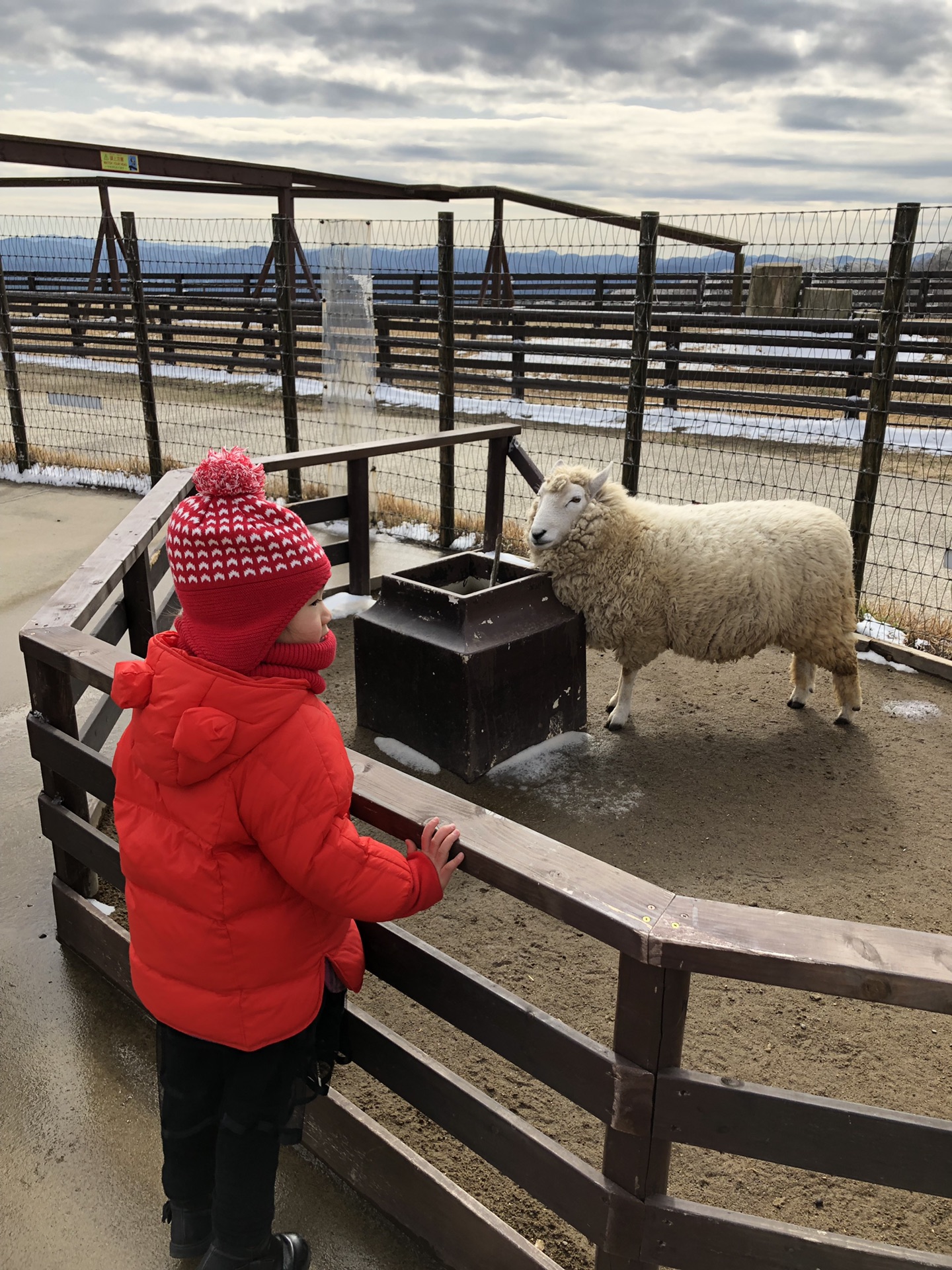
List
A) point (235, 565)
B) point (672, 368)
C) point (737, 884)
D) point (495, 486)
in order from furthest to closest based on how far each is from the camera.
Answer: point (672, 368) → point (495, 486) → point (737, 884) → point (235, 565)

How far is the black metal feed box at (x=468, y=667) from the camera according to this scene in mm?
3963

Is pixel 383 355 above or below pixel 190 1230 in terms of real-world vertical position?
above

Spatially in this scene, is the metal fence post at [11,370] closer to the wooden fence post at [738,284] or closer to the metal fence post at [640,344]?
the metal fence post at [640,344]

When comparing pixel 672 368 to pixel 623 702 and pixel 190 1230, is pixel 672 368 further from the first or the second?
pixel 190 1230

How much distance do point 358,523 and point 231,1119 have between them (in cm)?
450

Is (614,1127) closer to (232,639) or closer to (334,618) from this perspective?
(232,639)

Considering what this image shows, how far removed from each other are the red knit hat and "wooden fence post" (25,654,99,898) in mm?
1190

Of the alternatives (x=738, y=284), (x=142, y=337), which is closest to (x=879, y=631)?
(x=142, y=337)

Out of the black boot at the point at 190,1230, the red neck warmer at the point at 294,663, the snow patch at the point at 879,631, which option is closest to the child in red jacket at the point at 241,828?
the red neck warmer at the point at 294,663

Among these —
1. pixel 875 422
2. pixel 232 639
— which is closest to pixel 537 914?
pixel 232 639

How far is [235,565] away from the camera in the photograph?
1504 millimetres

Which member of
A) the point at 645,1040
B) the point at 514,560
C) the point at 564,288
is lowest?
the point at 514,560

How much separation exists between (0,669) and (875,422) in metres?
5.08

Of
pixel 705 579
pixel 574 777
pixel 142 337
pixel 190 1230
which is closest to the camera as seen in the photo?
pixel 190 1230
